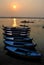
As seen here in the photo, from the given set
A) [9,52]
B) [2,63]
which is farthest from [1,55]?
[2,63]

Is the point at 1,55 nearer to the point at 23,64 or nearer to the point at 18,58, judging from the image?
the point at 18,58

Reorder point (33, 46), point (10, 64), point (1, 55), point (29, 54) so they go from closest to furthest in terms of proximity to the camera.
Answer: point (10, 64) < point (29, 54) < point (1, 55) < point (33, 46)

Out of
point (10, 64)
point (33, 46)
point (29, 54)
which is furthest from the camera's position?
point (33, 46)

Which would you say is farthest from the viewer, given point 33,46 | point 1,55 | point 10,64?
point 33,46

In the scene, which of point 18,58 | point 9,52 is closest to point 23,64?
point 18,58

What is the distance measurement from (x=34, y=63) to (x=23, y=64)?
167 centimetres

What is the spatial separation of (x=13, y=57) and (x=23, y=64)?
3547 mm

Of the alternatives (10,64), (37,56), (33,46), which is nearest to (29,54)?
(37,56)

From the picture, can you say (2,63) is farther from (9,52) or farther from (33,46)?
(33,46)

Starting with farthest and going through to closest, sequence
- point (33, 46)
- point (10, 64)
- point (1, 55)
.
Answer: point (33, 46)
point (1, 55)
point (10, 64)

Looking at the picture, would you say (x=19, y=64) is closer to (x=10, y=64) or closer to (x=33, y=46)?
(x=10, y=64)

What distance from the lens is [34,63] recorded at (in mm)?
30594

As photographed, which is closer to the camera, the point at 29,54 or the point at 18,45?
the point at 29,54

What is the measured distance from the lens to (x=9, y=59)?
32.3 m
